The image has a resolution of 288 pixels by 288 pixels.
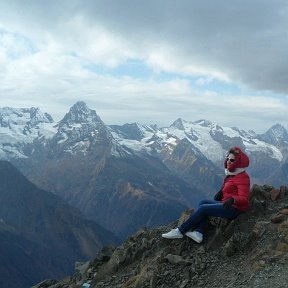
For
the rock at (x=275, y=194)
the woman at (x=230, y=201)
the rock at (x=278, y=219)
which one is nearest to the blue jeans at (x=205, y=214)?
the woman at (x=230, y=201)

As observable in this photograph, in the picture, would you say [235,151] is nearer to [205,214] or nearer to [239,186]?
[239,186]

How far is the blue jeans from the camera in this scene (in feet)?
66.0

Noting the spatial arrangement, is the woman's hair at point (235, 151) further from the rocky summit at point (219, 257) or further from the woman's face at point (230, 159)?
the rocky summit at point (219, 257)

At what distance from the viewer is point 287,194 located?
2456cm

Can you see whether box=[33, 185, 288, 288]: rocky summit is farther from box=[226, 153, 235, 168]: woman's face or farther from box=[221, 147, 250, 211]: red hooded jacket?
box=[226, 153, 235, 168]: woman's face

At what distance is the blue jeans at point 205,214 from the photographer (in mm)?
20125

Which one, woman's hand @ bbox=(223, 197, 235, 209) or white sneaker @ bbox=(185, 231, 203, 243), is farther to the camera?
white sneaker @ bbox=(185, 231, 203, 243)

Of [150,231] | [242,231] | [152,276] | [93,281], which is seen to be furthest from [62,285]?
[242,231]

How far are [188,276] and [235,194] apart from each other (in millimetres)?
4089

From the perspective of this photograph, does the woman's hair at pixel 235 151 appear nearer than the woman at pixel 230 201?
No

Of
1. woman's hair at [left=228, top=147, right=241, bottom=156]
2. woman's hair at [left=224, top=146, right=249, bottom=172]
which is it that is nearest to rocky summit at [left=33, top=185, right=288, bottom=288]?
woman's hair at [left=224, top=146, right=249, bottom=172]

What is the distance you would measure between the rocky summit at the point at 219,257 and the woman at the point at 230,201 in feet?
1.98

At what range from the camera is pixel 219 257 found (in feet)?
63.6

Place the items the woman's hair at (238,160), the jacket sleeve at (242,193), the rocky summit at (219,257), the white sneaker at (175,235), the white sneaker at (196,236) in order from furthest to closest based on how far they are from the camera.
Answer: the white sneaker at (175,235)
the white sneaker at (196,236)
the woman's hair at (238,160)
the jacket sleeve at (242,193)
the rocky summit at (219,257)
